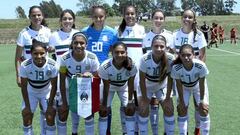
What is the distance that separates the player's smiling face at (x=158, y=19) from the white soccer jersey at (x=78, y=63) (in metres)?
1.34

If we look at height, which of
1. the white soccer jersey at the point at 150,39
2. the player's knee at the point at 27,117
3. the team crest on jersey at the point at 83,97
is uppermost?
the white soccer jersey at the point at 150,39

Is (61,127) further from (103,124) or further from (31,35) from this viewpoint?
(31,35)

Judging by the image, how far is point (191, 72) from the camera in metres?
6.60

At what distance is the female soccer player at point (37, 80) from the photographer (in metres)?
6.32

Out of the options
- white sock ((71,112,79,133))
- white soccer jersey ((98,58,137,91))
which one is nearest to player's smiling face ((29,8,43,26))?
white soccer jersey ((98,58,137,91))

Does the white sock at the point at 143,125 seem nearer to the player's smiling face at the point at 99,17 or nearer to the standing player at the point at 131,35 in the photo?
the standing player at the point at 131,35

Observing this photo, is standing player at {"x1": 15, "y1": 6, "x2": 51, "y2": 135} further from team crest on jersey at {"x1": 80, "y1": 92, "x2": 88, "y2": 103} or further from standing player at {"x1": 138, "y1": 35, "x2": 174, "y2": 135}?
standing player at {"x1": 138, "y1": 35, "x2": 174, "y2": 135}

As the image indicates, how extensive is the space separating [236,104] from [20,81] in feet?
17.6

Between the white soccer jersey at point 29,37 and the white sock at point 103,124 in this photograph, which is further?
the white soccer jersey at point 29,37

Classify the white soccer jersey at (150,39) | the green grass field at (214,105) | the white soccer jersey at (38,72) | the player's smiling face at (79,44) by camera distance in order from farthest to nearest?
the green grass field at (214,105)
the white soccer jersey at (150,39)
the white soccer jersey at (38,72)
the player's smiling face at (79,44)

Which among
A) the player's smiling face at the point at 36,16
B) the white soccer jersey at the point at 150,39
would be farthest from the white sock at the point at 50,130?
the white soccer jersey at the point at 150,39

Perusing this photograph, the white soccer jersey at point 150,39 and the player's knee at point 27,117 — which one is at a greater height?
the white soccer jersey at point 150,39

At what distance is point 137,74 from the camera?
23.4 feet

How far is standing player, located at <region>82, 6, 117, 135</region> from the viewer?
6.97m
